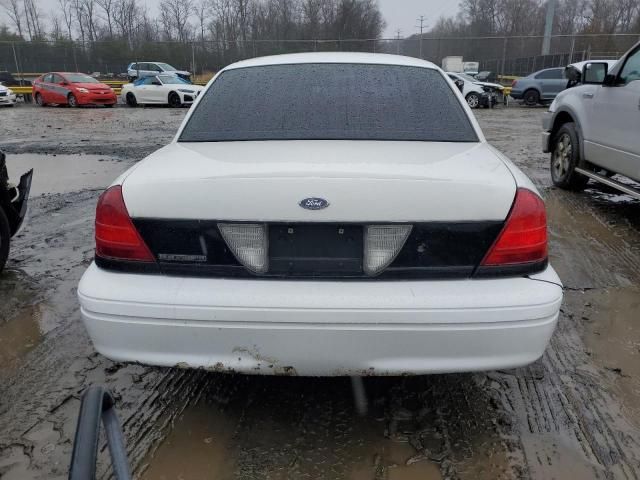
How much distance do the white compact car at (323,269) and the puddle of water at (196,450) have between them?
1.42 ft

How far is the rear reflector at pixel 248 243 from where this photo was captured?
2.04 metres

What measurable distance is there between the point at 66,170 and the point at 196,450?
775 cm

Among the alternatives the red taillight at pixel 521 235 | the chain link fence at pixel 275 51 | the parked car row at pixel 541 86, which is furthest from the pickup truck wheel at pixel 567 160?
the chain link fence at pixel 275 51

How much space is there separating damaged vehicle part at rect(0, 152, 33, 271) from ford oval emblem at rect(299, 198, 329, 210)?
3116 mm

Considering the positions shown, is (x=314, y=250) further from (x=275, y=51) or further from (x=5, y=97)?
(x=275, y=51)

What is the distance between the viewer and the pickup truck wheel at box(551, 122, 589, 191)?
249 inches

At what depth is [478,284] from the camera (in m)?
2.06

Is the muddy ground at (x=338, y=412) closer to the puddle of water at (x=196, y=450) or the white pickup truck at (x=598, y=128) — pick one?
the puddle of water at (x=196, y=450)

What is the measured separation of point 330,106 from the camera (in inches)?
113

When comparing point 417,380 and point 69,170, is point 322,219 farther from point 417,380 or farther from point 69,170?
point 69,170

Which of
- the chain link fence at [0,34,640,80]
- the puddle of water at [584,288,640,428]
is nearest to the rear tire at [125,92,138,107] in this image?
the chain link fence at [0,34,640,80]

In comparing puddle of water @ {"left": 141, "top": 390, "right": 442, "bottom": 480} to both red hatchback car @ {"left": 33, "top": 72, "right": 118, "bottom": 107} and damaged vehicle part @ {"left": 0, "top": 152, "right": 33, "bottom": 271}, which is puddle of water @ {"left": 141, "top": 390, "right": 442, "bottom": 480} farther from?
red hatchback car @ {"left": 33, "top": 72, "right": 118, "bottom": 107}

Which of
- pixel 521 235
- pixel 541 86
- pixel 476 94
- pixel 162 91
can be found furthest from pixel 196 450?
pixel 541 86

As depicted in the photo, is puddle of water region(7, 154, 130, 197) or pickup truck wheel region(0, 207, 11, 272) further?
puddle of water region(7, 154, 130, 197)
